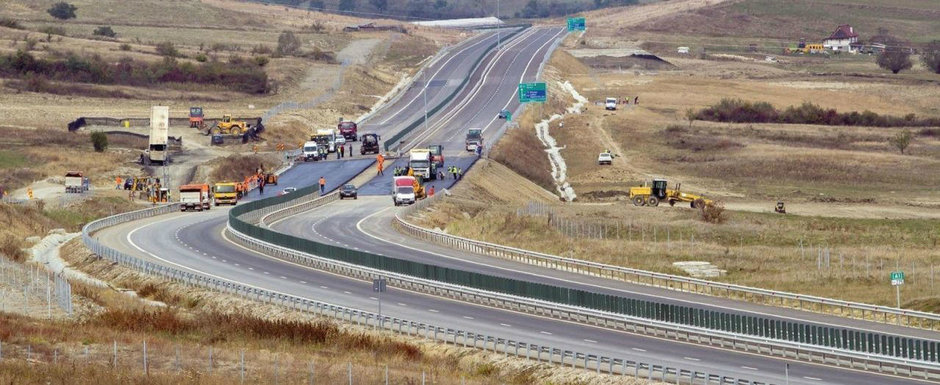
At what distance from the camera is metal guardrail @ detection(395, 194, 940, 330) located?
5822cm

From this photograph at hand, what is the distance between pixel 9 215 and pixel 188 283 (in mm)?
29932

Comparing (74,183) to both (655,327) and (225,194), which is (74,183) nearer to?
(225,194)

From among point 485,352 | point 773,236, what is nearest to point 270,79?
point 773,236

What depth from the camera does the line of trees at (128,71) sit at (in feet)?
573

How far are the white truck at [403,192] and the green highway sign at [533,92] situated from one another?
210 ft

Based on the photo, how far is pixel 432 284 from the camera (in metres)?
65.9

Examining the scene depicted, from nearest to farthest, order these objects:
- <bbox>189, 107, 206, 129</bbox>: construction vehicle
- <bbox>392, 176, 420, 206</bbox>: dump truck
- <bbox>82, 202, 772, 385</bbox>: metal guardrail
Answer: <bbox>82, 202, 772, 385</bbox>: metal guardrail < <bbox>392, 176, 420, 206</bbox>: dump truck < <bbox>189, 107, 206, 129</bbox>: construction vehicle

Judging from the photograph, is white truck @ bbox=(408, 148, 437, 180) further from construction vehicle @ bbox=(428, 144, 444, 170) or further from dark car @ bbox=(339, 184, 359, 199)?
dark car @ bbox=(339, 184, 359, 199)

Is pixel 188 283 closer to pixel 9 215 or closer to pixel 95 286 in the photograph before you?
pixel 95 286

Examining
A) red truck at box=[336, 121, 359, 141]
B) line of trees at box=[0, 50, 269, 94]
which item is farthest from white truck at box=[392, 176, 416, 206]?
line of trees at box=[0, 50, 269, 94]

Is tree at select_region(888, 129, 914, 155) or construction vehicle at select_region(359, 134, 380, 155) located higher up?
tree at select_region(888, 129, 914, 155)

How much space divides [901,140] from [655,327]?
303 feet

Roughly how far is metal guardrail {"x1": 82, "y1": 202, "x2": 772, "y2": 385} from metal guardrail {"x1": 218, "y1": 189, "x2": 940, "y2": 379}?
4815mm

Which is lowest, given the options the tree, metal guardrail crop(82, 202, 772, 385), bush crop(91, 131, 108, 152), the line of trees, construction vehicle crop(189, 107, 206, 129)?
metal guardrail crop(82, 202, 772, 385)
